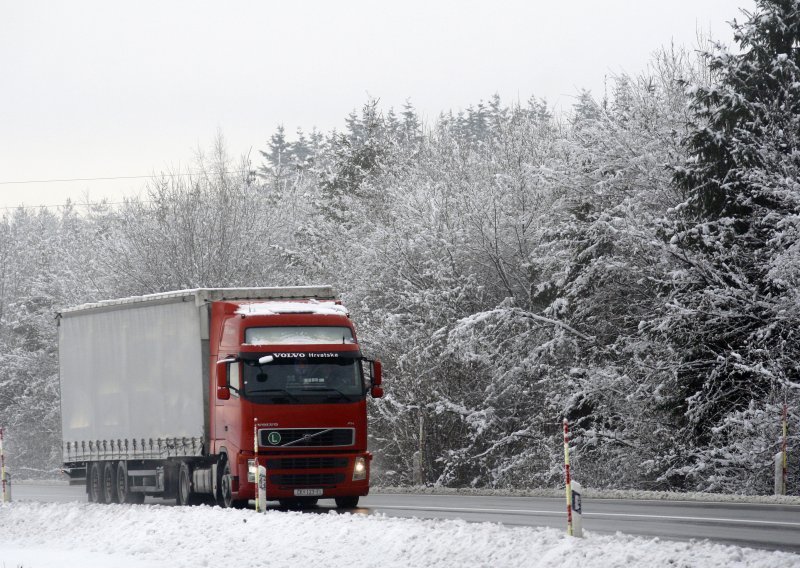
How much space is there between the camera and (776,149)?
2506cm

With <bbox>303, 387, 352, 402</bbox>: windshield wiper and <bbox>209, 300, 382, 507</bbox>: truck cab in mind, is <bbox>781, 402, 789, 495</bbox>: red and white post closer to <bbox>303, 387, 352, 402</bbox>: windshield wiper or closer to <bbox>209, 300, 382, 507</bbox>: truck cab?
<bbox>209, 300, 382, 507</bbox>: truck cab

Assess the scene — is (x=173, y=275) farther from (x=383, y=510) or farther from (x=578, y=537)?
(x=578, y=537)

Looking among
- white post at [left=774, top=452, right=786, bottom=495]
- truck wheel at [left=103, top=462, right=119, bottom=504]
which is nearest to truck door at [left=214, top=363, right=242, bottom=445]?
truck wheel at [left=103, top=462, right=119, bottom=504]

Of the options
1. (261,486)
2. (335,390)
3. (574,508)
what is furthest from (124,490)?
(574,508)

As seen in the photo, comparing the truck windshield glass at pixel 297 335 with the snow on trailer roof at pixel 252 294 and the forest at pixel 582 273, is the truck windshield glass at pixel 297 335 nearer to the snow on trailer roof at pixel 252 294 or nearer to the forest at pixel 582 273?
the snow on trailer roof at pixel 252 294

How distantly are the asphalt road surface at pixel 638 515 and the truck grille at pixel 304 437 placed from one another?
4.25 ft

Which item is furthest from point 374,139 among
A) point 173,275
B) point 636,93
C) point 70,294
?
point 636,93

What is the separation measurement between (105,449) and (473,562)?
48.4 feet

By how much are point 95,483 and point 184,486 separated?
456 cm

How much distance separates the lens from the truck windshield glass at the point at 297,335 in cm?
2103

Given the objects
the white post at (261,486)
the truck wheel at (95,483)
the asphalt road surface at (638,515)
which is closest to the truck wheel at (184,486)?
the asphalt road surface at (638,515)

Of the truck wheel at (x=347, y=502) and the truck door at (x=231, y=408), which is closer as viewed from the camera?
the truck door at (x=231, y=408)

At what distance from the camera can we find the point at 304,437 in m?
20.5

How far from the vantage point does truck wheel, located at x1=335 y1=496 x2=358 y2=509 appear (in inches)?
852
